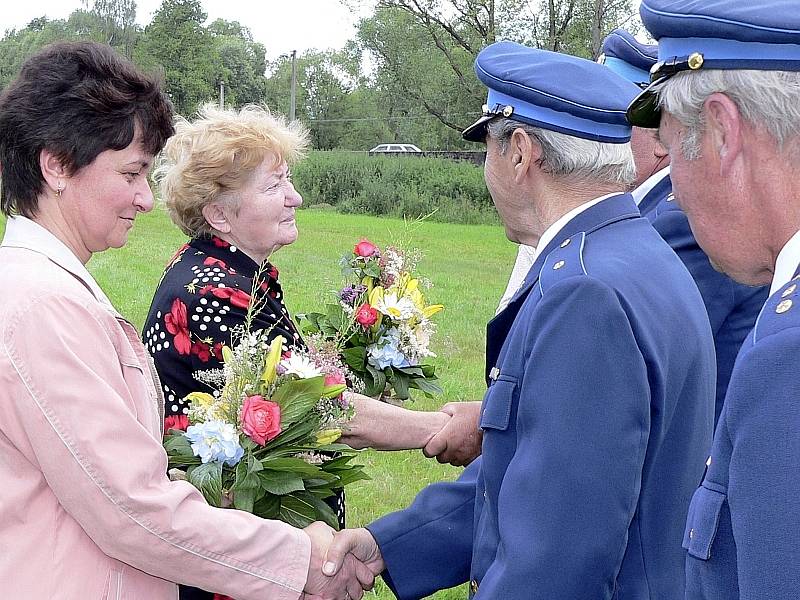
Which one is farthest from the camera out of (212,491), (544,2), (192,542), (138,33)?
(138,33)

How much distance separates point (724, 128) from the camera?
65.7 inches

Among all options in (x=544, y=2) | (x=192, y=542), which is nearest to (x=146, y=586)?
(x=192, y=542)

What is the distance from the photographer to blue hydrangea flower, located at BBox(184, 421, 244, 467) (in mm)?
2879

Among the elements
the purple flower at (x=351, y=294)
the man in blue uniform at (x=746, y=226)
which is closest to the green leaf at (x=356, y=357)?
the purple flower at (x=351, y=294)

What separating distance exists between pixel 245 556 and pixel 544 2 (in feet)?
102

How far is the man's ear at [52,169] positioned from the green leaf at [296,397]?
930 millimetres

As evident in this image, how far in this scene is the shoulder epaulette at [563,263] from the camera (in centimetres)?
227

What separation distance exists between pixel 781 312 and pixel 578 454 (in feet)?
2.38

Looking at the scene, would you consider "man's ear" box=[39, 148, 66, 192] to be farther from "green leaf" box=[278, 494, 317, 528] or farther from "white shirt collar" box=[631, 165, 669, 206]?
"white shirt collar" box=[631, 165, 669, 206]

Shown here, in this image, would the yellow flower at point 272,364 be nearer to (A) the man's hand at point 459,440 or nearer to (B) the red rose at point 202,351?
(B) the red rose at point 202,351

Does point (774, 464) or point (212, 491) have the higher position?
point (774, 464)

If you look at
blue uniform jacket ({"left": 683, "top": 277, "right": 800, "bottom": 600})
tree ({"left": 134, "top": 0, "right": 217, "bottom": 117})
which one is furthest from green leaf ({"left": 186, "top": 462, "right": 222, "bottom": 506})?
tree ({"left": 134, "top": 0, "right": 217, "bottom": 117})

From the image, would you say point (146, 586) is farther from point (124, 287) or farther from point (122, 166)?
point (124, 287)

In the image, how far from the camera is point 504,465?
7.82 ft
